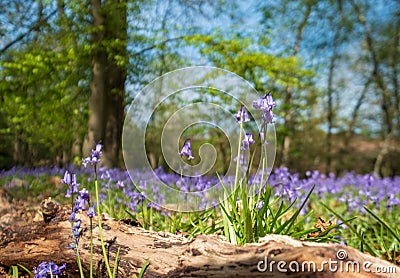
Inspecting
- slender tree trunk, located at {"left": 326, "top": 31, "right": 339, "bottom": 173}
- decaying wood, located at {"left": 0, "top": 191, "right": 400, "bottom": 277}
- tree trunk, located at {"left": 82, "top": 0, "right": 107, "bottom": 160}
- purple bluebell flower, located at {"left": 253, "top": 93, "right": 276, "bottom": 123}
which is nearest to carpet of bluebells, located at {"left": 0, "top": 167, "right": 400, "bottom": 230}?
decaying wood, located at {"left": 0, "top": 191, "right": 400, "bottom": 277}

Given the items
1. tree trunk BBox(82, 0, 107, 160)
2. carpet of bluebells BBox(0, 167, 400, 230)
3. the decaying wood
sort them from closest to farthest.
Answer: the decaying wood → carpet of bluebells BBox(0, 167, 400, 230) → tree trunk BBox(82, 0, 107, 160)

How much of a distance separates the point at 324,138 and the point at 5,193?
1202 cm

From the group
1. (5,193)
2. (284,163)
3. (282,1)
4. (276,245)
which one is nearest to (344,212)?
(276,245)

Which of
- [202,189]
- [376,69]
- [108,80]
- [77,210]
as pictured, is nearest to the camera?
[77,210]

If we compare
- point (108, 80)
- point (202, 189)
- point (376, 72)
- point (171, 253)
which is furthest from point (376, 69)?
point (171, 253)

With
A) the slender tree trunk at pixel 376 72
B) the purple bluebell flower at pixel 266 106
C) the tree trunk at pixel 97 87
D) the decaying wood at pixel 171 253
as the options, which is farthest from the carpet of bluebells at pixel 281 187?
the slender tree trunk at pixel 376 72

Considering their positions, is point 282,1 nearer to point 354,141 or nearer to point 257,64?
point 257,64

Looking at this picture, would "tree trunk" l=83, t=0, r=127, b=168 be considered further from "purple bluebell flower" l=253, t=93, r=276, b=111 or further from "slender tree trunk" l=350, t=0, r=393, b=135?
"slender tree trunk" l=350, t=0, r=393, b=135

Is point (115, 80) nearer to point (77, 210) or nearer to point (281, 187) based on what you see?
point (281, 187)

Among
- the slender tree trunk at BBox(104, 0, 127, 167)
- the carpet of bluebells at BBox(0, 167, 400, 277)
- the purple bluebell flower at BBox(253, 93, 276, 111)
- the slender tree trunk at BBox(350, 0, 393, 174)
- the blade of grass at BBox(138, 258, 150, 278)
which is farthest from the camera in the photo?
the slender tree trunk at BBox(350, 0, 393, 174)

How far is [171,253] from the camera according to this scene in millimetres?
1946

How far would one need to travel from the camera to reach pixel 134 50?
343 inches

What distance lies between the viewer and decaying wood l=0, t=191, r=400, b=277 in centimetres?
155

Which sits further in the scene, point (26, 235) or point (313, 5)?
point (313, 5)
